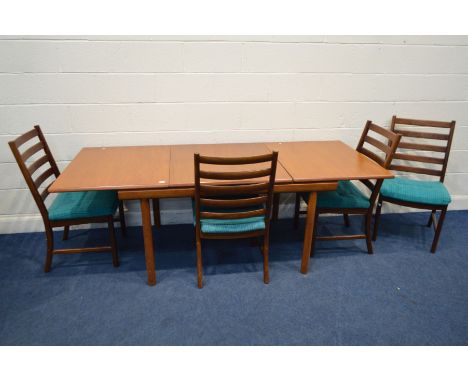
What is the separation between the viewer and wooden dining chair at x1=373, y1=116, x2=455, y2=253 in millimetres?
2395

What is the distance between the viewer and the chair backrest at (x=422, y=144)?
2.55 meters

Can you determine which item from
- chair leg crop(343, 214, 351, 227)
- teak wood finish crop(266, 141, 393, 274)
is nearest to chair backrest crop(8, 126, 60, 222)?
teak wood finish crop(266, 141, 393, 274)

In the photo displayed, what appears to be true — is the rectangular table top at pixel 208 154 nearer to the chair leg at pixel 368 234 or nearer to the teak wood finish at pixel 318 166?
the teak wood finish at pixel 318 166

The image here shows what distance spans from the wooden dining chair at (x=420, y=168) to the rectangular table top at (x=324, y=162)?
0.42 m

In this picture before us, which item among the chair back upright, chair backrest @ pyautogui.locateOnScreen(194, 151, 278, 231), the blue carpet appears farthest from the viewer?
the chair back upright

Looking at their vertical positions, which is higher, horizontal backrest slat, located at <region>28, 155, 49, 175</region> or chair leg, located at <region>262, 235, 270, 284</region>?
horizontal backrest slat, located at <region>28, 155, 49, 175</region>

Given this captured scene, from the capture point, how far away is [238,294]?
2.08 m

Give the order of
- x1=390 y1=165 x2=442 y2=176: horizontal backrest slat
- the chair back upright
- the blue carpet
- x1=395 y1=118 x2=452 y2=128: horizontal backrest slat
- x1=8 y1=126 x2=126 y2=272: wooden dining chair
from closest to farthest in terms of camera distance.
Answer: the blue carpet
x1=8 y1=126 x2=126 y2=272: wooden dining chair
the chair back upright
x1=395 y1=118 x2=452 y2=128: horizontal backrest slat
x1=390 y1=165 x2=442 y2=176: horizontal backrest slat

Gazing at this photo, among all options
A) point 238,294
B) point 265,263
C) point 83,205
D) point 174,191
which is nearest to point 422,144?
point 265,263

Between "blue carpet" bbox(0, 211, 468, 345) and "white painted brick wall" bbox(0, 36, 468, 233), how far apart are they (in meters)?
0.56

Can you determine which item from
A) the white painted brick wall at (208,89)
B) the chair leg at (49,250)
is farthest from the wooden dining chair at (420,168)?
the chair leg at (49,250)

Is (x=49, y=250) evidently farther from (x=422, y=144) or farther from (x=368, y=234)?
(x=422, y=144)

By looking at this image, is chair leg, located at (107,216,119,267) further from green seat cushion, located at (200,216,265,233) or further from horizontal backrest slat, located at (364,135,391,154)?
horizontal backrest slat, located at (364,135,391,154)

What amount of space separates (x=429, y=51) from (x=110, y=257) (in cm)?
271
